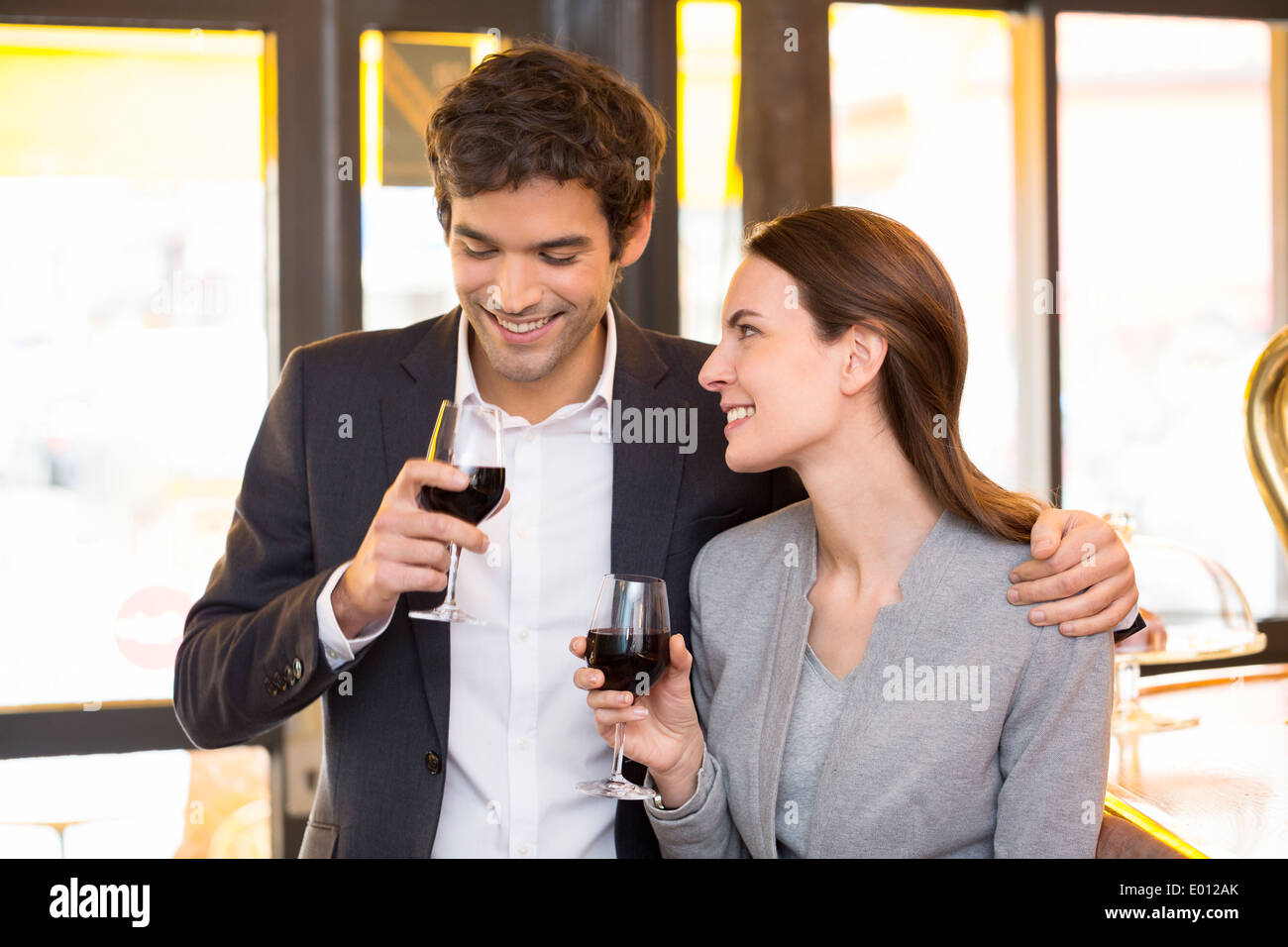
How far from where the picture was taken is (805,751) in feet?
5.07

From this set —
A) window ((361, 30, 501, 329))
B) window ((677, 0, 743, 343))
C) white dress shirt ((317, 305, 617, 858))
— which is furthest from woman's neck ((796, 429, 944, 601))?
window ((361, 30, 501, 329))

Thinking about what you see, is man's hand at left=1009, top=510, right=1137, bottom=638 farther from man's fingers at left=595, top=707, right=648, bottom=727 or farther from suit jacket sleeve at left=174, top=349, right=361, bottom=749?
suit jacket sleeve at left=174, top=349, right=361, bottom=749

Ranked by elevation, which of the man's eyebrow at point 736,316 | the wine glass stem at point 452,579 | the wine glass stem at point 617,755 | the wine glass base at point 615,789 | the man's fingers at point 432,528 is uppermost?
the man's eyebrow at point 736,316

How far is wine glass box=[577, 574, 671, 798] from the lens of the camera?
54.4 inches

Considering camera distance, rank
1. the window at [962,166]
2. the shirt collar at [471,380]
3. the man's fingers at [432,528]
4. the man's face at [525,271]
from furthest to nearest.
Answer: the window at [962,166] → the shirt collar at [471,380] → the man's face at [525,271] → the man's fingers at [432,528]

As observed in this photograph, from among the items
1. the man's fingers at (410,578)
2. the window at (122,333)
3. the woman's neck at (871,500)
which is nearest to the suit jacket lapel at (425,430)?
the man's fingers at (410,578)

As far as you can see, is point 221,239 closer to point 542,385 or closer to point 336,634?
point 542,385

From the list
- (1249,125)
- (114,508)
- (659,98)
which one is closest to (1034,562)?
(659,98)

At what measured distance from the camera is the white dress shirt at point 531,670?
168 cm

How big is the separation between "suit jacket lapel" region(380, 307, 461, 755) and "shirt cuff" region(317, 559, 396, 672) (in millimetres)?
145

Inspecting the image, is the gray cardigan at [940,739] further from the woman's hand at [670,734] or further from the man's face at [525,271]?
the man's face at [525,271]

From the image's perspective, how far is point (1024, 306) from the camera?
3.98 metres

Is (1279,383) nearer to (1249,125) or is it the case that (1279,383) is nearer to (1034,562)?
(1034,562)

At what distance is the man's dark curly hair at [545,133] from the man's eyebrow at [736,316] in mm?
317
